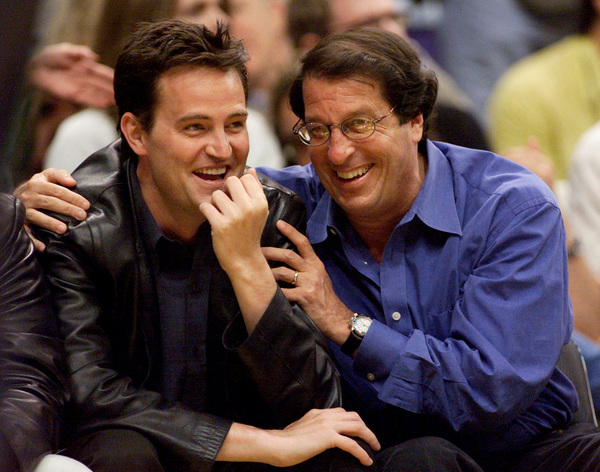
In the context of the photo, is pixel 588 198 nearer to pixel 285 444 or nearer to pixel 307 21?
pixel 307 21

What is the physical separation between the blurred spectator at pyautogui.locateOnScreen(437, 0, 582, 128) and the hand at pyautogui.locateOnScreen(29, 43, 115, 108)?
8.90 feet

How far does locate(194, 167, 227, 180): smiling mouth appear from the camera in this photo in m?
2.47

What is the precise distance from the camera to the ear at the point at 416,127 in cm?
272

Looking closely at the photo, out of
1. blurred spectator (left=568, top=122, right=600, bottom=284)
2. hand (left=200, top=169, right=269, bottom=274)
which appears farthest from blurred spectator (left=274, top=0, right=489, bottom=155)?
hand (left=200, top=169, right=269, bottom=274)

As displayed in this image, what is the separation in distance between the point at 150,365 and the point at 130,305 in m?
0.17

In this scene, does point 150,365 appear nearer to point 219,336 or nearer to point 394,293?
point 219,336

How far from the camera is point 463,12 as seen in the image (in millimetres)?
5500

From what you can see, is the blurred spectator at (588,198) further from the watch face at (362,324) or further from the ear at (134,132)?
the ear at (134,132)

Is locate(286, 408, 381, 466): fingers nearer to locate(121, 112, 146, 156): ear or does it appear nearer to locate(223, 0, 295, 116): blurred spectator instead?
locate(121, 112, 146, 156): ear

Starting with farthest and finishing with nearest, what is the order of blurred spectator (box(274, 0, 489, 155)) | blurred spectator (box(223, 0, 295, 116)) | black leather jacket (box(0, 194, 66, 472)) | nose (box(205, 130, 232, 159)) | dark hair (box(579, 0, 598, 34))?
1. dark hair (box(579, 0, 598, 34))
2. blurred spectator (box(223, 0, 295, 116))
3. blurred spectator (box(274, 0, 489, 155))
4. nose (box(205, 130, 232, 159))
5. black leather jacket (box(0, 194, 66, 472))

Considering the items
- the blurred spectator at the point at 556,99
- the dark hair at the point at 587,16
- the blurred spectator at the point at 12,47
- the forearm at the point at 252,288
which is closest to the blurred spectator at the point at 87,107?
the forearm at the point at 252,288

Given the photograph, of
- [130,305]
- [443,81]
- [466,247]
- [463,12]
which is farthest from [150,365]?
[463,12]

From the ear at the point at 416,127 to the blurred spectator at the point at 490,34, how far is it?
2.86 metres

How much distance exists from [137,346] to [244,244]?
1.37ft
